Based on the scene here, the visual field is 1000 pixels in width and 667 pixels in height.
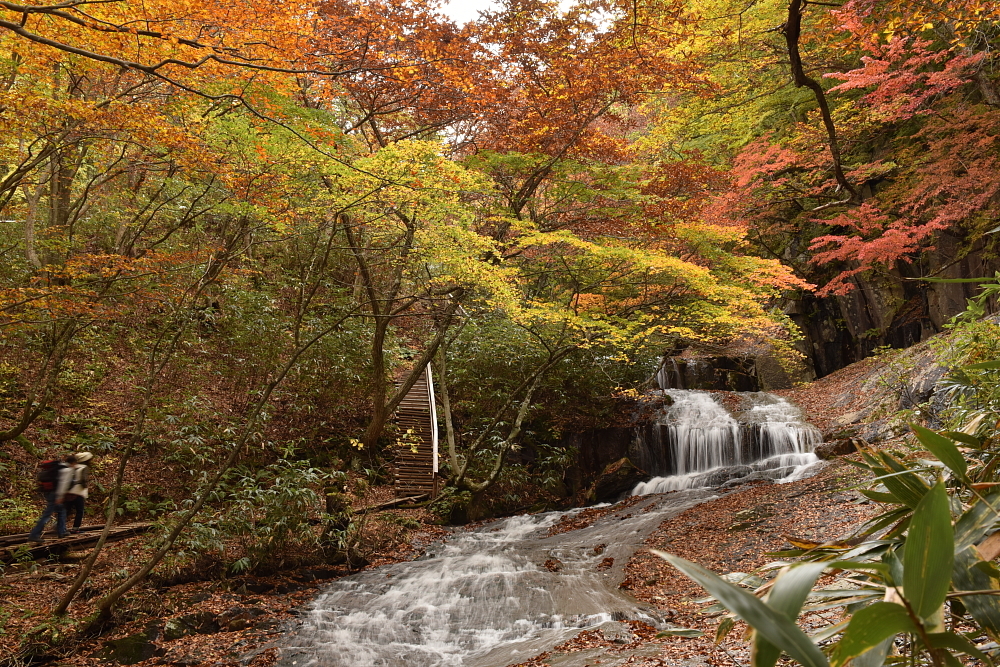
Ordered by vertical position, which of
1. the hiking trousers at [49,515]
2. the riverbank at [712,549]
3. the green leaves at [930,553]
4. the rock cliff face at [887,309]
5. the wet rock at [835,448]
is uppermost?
the rock cliff face at [887,309]

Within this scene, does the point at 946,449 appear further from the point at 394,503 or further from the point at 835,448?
the point at 394,503

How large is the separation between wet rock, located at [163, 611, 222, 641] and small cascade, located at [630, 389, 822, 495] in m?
8.06

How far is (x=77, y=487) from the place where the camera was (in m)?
7.51

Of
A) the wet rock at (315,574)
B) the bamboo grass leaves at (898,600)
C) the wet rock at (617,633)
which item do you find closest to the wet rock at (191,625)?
the wet rock at (315,574)

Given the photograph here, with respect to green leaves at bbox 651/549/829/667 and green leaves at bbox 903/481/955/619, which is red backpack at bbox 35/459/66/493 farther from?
green leaves at bbox 903/481/955/619

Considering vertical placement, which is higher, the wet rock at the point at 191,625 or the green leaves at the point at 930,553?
the green leaves at the point at 930,553

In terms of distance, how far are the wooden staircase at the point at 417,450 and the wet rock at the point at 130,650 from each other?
5623mm

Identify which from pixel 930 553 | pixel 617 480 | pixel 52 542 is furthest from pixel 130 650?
pixel 617 480

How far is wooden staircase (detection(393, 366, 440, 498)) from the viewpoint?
11.4 meters

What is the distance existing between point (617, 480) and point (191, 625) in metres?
8.22

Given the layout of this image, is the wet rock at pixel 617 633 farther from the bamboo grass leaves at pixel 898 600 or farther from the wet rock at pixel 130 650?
the bamboo grass leaves at pixel 898 600

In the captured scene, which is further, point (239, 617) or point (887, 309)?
point (887, 309)

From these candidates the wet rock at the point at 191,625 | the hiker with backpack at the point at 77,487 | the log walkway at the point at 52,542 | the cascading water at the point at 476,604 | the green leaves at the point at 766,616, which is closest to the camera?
the green leaves at the point at 766,616

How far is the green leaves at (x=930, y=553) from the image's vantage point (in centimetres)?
61
